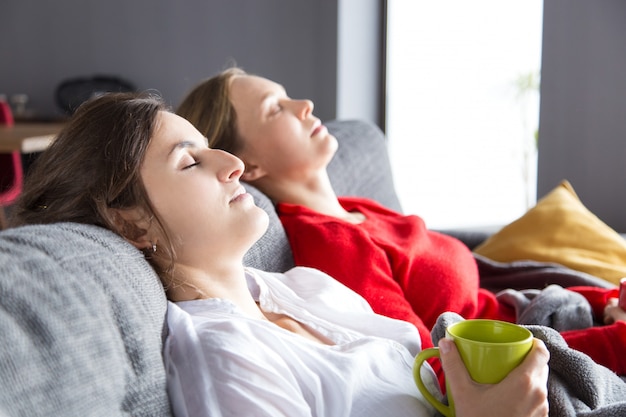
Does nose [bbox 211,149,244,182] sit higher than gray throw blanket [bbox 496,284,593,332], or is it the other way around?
nose [bbox 211,149,244,182]

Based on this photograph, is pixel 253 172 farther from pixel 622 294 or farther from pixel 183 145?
pixel 622 294

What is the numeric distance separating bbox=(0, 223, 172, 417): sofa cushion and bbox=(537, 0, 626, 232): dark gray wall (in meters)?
2.28

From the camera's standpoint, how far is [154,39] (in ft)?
17.6

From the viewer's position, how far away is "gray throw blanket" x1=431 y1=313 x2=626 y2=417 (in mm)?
1112

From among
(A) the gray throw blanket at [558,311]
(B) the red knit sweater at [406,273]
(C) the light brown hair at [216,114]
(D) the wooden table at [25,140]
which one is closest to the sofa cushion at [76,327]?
(B) the red knit sweater at [406,273]

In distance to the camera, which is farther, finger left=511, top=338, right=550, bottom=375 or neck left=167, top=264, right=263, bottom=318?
neck left=167, top=264, right=263, bottom=318

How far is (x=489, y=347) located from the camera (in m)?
0.95

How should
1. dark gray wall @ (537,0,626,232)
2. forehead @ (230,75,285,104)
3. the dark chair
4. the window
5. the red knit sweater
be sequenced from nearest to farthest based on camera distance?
1. the red knit sweater
2. forehead @ (230,75,285,104)
3. dark gray wall @ (537,0,626,232)
4. the dark chair
5. the window

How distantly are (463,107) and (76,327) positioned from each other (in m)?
3.96

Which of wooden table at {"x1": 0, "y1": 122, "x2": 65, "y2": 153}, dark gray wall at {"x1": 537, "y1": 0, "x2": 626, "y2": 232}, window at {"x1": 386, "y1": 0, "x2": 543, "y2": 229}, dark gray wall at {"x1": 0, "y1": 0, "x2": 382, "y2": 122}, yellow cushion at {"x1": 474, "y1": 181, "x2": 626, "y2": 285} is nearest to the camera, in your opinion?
yellow cushion at {"x1": 474, "y1": 181, "x2": 626, "y2": 285}

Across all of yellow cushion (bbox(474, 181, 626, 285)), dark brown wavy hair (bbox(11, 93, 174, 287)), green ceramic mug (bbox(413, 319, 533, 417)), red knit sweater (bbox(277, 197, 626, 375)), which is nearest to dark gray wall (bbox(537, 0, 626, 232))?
yellow cushion (bbox(474, 181, 626, 285))

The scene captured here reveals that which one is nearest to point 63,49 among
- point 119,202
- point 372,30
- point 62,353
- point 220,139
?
point 372,30

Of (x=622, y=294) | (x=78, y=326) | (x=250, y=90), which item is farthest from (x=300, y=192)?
(x=78, y=326)

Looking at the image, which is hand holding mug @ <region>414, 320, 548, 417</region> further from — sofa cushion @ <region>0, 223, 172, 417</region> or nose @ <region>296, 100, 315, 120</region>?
nose @ <region>296, 100, 315, 120</region>
